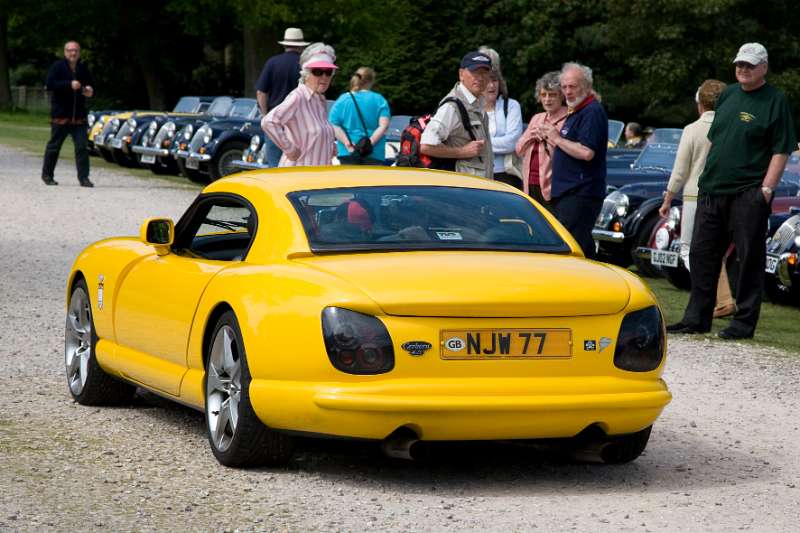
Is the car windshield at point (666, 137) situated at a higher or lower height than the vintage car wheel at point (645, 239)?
higher

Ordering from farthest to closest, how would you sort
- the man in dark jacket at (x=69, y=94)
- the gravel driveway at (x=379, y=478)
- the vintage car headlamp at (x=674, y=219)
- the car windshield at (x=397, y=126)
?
the car windshield at (x=397, y=126) → the man in dark jacket at (x=69, y=94) → the vintage car headlamp at (x=674, y=219) → the gravel driveway at (x=379, y=478)

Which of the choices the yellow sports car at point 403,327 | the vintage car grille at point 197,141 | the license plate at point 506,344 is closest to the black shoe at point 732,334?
the yellow sports car at point 403,327

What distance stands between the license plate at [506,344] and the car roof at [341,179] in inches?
47.9

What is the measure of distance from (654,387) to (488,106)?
6.59 metres

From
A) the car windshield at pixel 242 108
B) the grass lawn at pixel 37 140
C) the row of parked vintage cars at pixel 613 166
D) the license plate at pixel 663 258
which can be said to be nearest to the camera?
the row of parked vintage cars at pixel 613 166

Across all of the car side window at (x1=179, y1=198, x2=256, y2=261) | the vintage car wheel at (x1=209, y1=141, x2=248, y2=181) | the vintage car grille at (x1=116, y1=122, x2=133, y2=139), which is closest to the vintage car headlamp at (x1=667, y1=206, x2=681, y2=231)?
the car side window at (x1=179, y1=198, x2=256, y2=261)

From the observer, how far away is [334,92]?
2486 inches

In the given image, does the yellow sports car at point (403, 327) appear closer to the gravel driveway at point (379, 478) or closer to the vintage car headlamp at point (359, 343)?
the vintage car headlamp at point (359, 343)

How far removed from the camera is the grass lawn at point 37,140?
2859cm

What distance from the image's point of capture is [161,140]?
89.5 ft

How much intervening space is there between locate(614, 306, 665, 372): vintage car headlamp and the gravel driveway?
0.48 m

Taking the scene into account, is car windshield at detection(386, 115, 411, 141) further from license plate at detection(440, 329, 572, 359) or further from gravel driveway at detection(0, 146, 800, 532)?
license plate at detection(440, 329, 572, 359)

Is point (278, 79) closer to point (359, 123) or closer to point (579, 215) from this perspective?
point (359, 123)

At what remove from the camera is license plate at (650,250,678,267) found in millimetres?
13926
